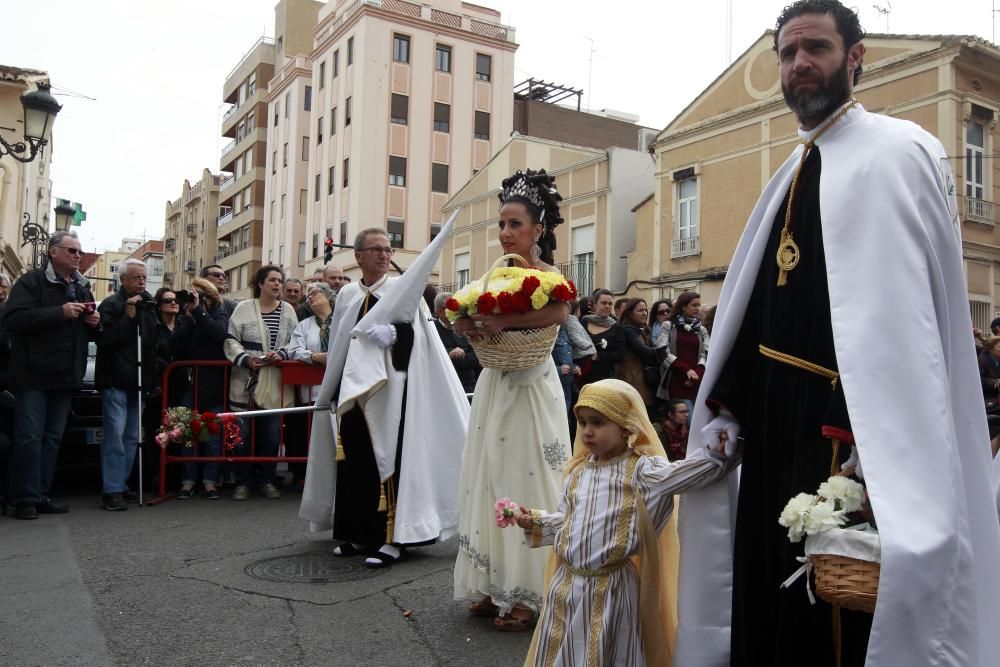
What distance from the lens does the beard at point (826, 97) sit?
8.96 ft

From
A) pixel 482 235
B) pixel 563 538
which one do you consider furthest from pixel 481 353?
pixel 482 235

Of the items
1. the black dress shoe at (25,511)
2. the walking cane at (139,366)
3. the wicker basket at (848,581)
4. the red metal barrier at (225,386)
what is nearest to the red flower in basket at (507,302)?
the wicker basket at (848,581)

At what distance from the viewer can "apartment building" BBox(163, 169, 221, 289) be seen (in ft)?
224

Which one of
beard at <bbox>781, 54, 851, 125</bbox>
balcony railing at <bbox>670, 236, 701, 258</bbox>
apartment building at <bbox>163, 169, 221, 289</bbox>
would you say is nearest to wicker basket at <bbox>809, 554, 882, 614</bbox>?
beard at <bbox>781, 54, 851, 125</bbox>

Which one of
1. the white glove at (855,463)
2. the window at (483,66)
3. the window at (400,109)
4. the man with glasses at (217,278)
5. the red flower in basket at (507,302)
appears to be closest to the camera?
the white glove at (855,463)

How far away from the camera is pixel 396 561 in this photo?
5.86 metres

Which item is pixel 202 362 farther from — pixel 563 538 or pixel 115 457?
pixel 563 538

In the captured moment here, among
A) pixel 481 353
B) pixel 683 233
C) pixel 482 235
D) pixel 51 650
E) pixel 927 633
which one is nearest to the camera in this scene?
pixel 927 633

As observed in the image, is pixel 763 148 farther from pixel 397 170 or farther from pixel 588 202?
pixel 397 170

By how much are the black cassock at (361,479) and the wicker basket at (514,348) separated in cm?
155

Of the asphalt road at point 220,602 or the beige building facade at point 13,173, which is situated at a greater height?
the beige building facade at point 13,173

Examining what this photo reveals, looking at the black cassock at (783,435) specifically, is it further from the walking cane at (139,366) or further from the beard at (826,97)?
the walking cane at (139,366)

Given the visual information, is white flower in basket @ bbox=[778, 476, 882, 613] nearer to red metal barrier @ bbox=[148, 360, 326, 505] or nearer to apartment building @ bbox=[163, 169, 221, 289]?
red metal barrier @ bbox=[148, 360, 326, 505]

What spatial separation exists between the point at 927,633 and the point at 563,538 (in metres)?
1.60
